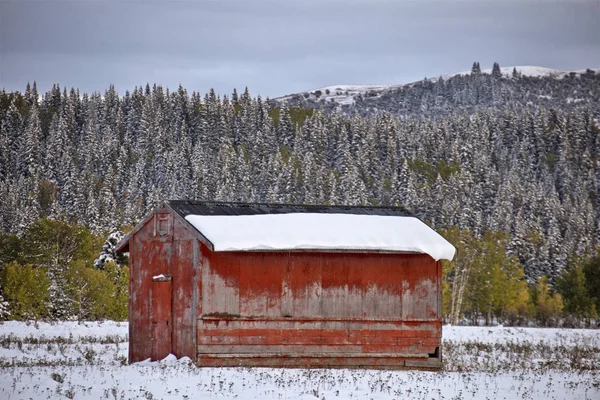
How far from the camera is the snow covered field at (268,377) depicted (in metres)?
18.8

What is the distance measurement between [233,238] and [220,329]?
8.21 ft

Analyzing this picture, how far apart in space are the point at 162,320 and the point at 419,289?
7.32 metres

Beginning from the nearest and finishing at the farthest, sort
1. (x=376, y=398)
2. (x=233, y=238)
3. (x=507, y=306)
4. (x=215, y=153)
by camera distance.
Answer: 1. (x=376, y=398)
2. (x=233, y=238)
3. (x=507, y=306)
4. (x=215, y=153)

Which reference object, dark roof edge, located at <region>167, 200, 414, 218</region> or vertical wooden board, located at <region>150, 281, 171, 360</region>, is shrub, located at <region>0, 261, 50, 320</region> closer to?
dark roof edge, located at <region>167, 200, 414, 218</region>

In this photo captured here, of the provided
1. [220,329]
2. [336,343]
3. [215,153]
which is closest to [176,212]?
[220,329]

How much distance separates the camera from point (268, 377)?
69.6 ft

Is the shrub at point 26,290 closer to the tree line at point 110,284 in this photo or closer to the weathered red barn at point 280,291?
the tree line at point 110,284

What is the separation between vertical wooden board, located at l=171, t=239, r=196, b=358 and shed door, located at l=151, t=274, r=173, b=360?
0.16 metres

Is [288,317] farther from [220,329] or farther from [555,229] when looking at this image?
[555,229]

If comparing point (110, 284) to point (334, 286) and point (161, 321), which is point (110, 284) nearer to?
point (161, 321)

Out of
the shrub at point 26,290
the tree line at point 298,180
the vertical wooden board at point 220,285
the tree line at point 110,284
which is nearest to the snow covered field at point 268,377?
the vertical wooden board at point 220,285

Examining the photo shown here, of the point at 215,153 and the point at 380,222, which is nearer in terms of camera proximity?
the point at 380,222

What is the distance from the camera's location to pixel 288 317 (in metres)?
24.1

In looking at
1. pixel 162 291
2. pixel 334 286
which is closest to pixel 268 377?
pixel 334 286
